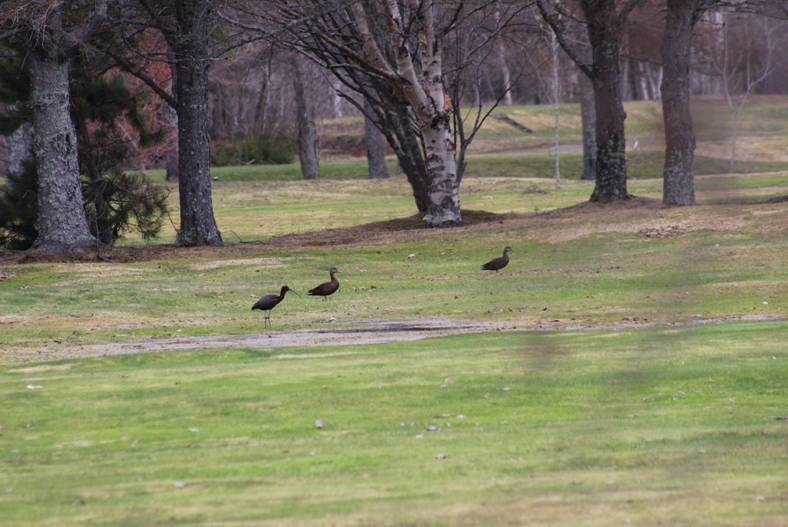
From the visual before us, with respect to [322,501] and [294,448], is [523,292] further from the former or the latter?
[322,501]

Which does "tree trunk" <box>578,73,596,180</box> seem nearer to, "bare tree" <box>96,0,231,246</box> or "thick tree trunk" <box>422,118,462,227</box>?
"thick tree trunk" <box>422,118,462,227</box>

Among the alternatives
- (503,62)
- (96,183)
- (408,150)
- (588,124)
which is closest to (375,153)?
(503,62)

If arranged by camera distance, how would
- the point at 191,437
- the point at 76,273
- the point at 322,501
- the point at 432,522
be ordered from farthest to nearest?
the point at 76,273, the point at 191,437, the point at 322,501, the point at 432,522

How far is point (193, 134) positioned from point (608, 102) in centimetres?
1072

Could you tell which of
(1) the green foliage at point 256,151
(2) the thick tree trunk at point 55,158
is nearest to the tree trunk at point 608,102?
(2) the thick tree trunk at point 55,158

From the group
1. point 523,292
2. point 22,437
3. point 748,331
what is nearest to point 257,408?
point 22,437

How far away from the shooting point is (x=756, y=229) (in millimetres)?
30141

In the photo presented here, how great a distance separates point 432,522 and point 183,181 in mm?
26157

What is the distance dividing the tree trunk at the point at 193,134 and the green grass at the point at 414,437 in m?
17.5

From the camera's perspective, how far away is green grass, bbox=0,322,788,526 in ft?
30.6

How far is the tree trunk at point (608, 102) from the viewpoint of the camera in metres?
37.3

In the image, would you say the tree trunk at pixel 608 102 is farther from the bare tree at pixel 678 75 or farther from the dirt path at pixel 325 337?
the dirt path at pixel 325 337

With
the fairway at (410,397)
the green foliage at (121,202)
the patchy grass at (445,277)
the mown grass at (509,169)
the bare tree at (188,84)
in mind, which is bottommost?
the mown grass at (509,169)

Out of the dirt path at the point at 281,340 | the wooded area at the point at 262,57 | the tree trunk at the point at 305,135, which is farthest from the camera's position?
the tree trunk at the point at 305,135
